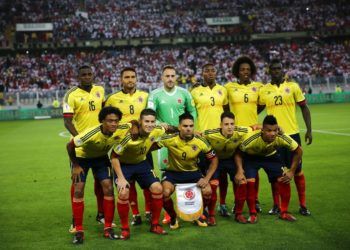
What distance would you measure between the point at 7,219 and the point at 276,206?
4203 mm

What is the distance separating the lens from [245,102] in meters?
7.56

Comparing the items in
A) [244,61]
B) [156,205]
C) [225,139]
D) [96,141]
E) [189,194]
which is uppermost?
[244,61]

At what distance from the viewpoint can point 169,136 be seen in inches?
267

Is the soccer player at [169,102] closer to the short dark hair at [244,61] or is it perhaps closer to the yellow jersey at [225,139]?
the yellow jersey at [225,139]

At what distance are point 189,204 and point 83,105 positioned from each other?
7.23ft

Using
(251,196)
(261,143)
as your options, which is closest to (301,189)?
(251,196)

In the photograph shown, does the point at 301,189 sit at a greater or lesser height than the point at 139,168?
lesser

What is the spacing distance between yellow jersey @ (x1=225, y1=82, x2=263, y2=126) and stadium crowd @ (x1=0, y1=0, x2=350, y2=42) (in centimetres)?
4245

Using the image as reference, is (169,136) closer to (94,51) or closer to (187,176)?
(187,176)

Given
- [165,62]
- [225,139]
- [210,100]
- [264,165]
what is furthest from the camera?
[165,62]

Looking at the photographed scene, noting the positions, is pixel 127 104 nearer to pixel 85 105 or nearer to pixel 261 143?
pixel 85 105

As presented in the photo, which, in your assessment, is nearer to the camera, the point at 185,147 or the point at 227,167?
the point at 185,147

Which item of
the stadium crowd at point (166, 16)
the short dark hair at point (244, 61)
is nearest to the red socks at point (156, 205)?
the short dark hair at point (244, 61)

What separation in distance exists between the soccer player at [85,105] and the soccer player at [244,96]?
1.95 m
